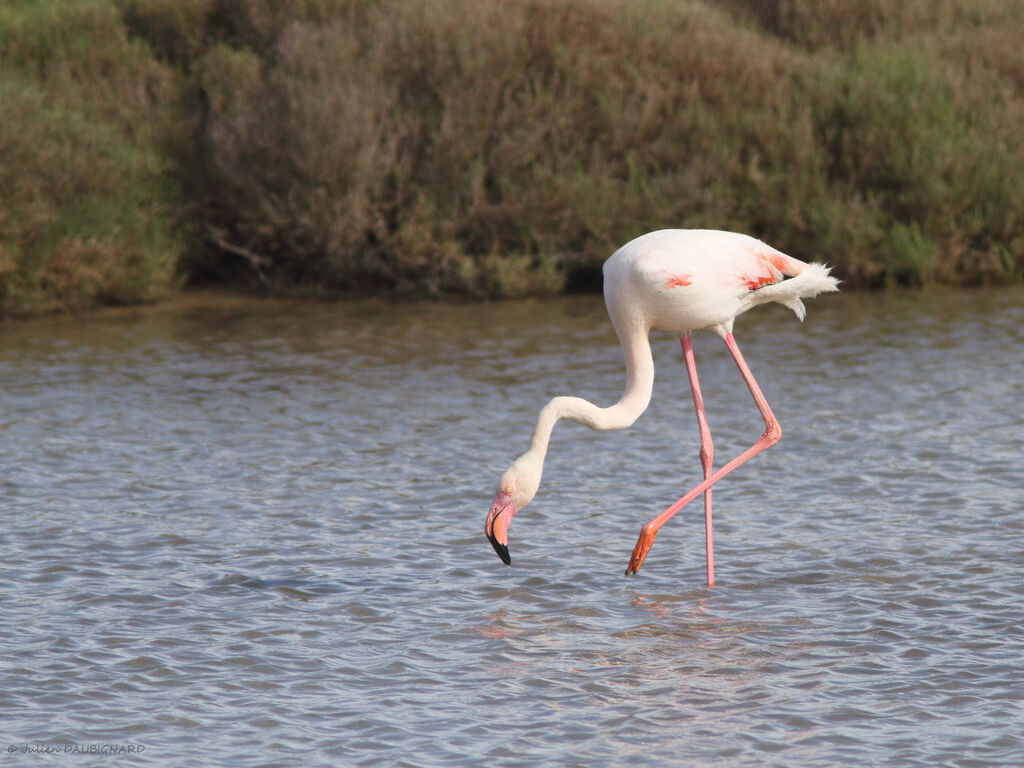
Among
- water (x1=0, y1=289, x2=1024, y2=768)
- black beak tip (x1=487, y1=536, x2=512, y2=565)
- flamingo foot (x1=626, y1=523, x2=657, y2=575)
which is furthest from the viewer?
flamingo foot (x1=626, y1=523, x2=657, y2=575)

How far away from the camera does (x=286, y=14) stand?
47.3ft

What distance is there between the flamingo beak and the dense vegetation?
26.5 feet

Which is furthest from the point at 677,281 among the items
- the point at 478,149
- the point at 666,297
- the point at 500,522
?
the point at 478,149

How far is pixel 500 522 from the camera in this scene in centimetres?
514

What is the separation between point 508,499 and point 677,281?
3.88 feet

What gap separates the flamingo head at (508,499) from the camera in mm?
5117

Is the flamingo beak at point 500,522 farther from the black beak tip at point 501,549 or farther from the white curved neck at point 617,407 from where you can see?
the white curved neck at point 617,407

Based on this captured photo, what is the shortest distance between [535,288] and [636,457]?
5.74 m

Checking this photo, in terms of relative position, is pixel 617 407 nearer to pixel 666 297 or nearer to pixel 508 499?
pixel 666 297

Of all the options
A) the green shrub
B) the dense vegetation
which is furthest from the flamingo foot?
the green shrub

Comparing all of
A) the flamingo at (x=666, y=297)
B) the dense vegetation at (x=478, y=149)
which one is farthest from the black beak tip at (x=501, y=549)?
the dense vegetation at (x=478, y=149)

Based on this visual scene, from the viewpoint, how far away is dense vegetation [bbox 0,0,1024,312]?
43.4ft

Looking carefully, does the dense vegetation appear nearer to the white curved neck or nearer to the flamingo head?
the white curved neck

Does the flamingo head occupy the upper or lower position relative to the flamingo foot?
upper
